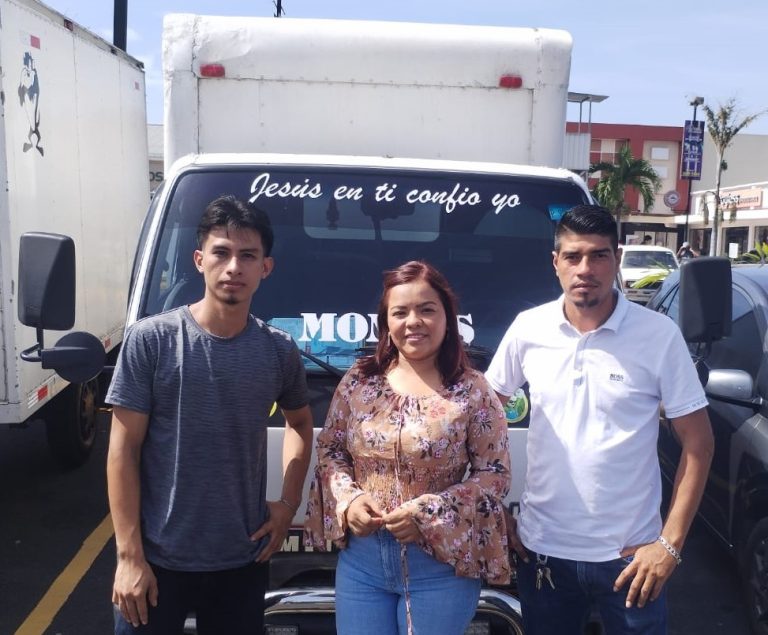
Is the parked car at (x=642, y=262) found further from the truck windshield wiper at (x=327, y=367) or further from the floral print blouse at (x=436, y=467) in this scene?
the floral print blouse at (x=436, y=467)

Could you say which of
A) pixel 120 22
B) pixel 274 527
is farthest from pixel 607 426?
pixel 120 22

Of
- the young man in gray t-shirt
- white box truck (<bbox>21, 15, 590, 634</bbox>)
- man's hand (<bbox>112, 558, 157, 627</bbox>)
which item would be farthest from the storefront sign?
man's hand (<bbox>112, 558, 157, 627</bbox>)

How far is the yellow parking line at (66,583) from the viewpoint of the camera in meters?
4.18

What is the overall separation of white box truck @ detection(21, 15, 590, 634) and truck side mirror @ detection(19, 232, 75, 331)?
0.42 meters

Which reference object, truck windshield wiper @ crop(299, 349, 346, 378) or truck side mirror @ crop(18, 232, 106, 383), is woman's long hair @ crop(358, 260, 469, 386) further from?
truck side mirror @ crop(18, 232, 106, 383)

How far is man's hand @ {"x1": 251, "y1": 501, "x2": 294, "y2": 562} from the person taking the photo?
2.51m

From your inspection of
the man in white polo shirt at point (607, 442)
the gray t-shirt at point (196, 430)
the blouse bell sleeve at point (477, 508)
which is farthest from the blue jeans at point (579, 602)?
the gray t-shirt at point (196, 430)

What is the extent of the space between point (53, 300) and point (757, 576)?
132 inches

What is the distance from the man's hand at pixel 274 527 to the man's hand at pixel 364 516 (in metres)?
0.31

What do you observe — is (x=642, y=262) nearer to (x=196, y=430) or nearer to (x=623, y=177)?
(x=623, y=177)

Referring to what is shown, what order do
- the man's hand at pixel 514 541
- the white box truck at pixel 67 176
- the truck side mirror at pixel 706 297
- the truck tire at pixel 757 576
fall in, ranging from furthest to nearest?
the white box truck at pixel 67 176 → the truck tire at pixel 757 576 → the truck side mirror at pixel 706 297 → the man's hand at pixel 514 541

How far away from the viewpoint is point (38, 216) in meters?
4.94

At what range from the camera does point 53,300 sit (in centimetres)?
283

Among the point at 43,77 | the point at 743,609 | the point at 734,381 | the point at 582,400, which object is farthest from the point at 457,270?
the point at 43,77
